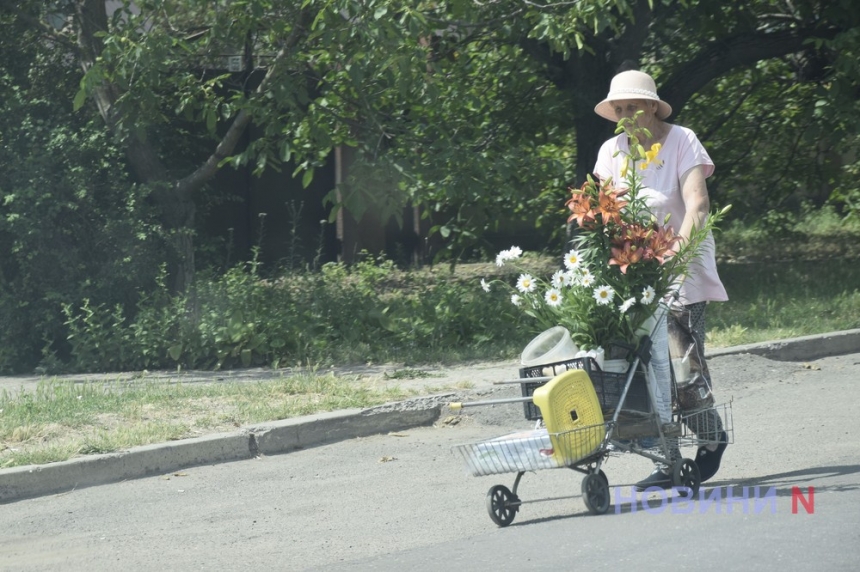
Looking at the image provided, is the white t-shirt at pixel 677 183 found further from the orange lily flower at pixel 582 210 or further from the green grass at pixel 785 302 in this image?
the green grass at pixel 785 302

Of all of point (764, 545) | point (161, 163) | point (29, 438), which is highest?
point (161, 163)

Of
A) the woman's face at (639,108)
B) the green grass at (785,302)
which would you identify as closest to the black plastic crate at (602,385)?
the woman's face at (639,108)

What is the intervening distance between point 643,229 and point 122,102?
5.86 metres

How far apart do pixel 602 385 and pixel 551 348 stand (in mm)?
280

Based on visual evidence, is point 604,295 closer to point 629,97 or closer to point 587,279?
point 587,279

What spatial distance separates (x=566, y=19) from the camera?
9672 mm

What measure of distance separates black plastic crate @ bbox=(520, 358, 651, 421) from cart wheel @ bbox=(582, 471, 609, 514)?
292 mm

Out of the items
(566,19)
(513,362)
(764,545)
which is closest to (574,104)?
(566,19)

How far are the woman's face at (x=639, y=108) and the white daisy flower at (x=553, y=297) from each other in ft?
3.12

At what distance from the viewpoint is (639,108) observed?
222 inches

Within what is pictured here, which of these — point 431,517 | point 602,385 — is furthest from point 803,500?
point 431,517

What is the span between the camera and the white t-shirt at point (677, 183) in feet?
18.4

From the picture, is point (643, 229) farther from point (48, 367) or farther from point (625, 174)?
point (48, 367)

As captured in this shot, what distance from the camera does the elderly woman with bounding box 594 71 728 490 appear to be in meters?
5.58
